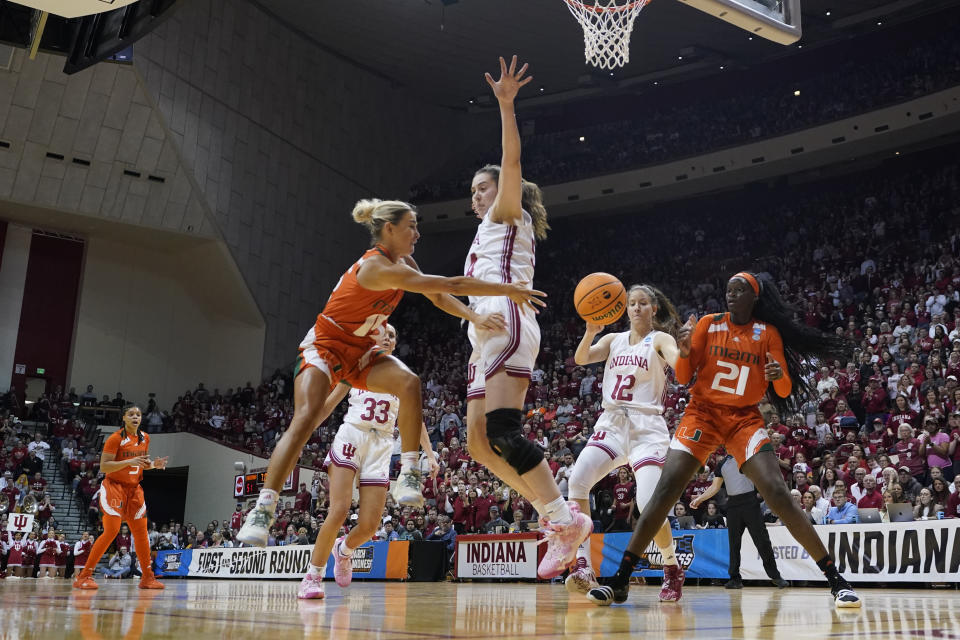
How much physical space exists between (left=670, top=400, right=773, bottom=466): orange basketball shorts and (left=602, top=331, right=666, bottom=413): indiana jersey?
4.38 feet

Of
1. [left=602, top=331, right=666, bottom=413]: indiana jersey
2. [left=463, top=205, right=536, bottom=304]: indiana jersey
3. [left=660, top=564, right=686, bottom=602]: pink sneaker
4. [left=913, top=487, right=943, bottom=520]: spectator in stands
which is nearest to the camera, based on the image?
[left=463, top=205, right=536, bottom=304]: indiana jersey

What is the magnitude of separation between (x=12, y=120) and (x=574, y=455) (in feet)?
61.1

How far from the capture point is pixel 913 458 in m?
11.3

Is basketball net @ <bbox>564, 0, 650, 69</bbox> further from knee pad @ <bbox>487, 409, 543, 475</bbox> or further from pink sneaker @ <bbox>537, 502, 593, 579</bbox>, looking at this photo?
pink sneaker @ <bbox>537, 502, 593, 579</bbox>

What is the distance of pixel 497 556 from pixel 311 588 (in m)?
6.83

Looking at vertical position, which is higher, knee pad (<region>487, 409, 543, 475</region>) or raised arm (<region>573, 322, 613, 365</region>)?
raised arm (<region>573, 322, 613, 365</region>)

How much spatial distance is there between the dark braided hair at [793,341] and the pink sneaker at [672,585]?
127 centimetres

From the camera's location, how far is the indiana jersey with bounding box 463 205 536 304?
5.10 metres

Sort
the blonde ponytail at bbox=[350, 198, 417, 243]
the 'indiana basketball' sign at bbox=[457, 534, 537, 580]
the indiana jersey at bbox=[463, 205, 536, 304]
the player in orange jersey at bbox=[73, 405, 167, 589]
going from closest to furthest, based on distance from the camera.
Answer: the indiana jersey at bbox=[463, 205, 536, 304] → the blonde ponytail at bbox=[350, 198, 417, 243] → the player in orange jersey at bbox=[73, 405, 167, 589] → the 'indiana basketball' sign at bbox=[457, 534, 537, 580]

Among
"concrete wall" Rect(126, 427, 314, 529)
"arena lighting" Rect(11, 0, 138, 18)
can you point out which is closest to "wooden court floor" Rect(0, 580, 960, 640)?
"arena lighting" Rect(11, 0, 138, 18)

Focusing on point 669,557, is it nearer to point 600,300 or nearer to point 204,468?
point 600,300

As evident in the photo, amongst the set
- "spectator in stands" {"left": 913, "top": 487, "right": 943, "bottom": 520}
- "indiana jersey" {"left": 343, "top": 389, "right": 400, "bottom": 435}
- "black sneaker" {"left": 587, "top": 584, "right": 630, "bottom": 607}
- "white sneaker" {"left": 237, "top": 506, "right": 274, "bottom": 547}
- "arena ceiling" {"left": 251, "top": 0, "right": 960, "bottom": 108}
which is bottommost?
"black sneaker" {"left": 587, "top": 584, "right": 630, "bottom": 607}

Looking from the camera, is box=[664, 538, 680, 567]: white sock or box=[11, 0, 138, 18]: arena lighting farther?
box=[11, 0, 138, 18]: arena lighting

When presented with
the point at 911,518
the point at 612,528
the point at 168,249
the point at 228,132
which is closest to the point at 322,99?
the point at 228,132
